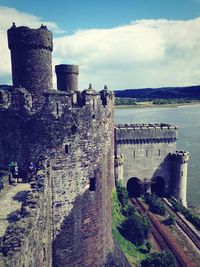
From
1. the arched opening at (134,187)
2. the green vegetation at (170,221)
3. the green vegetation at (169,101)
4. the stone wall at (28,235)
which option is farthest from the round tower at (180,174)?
the green vegetation at (169,101)

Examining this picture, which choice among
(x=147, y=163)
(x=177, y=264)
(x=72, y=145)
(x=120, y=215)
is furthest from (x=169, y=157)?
(x=72, y=145)

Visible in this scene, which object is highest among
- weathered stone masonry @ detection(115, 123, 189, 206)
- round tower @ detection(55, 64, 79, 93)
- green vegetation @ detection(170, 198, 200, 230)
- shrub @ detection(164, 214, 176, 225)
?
round tower @ detection(55, 64, 79, 93)

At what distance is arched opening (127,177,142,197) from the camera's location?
3759 centimetres

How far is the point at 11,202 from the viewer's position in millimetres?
12195

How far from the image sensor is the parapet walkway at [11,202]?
10861 millimetres

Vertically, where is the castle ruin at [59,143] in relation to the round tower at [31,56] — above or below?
below

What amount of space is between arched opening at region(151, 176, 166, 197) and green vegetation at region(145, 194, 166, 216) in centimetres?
272

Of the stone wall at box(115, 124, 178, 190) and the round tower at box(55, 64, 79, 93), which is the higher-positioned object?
the round tower at box(55, 64, 79, 93)

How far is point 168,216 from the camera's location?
31484 millimetres

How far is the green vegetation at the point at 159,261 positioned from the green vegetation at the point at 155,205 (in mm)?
10060

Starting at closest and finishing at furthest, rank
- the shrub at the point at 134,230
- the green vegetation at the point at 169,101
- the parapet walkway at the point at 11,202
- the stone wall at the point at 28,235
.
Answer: the stone wall at the point at 28,235 → the parapet walkway at the point at 11,202 → the shrub at the point at 134,230 → the green vegetation at the point at 169,101

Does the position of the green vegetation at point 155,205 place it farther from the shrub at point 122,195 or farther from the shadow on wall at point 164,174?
the shrub at point 122,195

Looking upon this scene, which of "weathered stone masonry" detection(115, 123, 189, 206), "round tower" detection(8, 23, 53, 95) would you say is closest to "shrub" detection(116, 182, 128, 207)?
"weathered stone masonry" detection(115, 123, 189, 206)

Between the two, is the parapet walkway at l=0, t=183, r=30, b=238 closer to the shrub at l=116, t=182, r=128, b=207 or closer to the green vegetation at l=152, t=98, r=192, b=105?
the shrub at l=116, t=182, r=128, b=207
